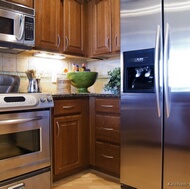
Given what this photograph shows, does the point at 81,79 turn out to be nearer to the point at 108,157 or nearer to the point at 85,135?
the point at 85,135

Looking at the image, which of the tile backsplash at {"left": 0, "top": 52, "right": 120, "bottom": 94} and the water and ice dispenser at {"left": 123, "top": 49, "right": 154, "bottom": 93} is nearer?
the water and ice dispenser at {"left": 123, "top": 49, "right": 154, "bottom": 93}

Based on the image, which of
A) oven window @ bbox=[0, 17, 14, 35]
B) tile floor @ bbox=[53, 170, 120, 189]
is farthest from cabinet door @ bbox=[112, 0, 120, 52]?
tile floor @ bbox=[53, 170, 120, 189]

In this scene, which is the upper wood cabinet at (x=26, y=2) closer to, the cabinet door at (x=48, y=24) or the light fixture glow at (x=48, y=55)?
the cabinet door at (x=48, y=24)

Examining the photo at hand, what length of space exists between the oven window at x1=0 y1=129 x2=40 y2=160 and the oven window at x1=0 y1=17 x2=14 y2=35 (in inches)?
36.5

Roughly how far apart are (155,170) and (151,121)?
401 millimetres

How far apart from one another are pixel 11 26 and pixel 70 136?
120 centimetres

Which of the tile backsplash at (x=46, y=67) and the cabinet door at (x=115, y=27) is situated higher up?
the cabinet door at (x=115, y=27)

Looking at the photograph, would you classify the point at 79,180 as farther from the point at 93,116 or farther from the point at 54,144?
the point at 93,116

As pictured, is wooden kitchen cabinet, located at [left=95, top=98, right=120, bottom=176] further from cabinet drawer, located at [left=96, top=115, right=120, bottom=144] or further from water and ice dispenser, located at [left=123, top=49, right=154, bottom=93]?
water and ice dispenser, located at [left=123, top=49, right=154, bottom=93]

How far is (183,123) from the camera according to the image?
153 centimetres

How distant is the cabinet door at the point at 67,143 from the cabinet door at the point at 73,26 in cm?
87

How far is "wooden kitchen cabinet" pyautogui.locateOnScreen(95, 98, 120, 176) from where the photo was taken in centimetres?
204

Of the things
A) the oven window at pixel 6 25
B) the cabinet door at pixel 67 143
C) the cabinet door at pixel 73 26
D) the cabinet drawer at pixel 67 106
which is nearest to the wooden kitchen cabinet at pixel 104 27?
the cabinet door at pixel 73 26

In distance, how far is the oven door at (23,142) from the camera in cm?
151
